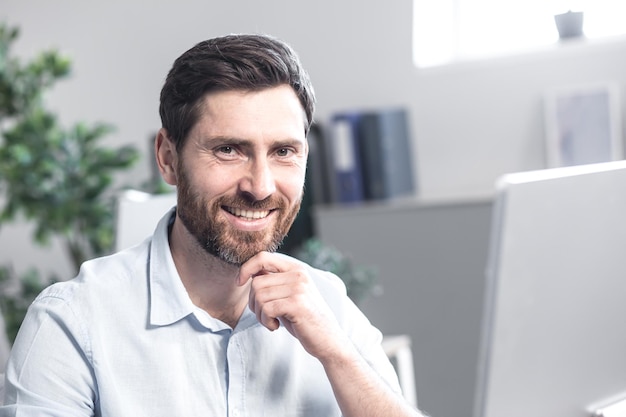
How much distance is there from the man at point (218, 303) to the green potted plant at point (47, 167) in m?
2.60

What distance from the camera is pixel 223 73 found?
143 centimetres

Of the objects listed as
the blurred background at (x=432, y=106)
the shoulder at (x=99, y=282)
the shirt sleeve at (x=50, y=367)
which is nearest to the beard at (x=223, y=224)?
the shoulder at (x=99, y=282)

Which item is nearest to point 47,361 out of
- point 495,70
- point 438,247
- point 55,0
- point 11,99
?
point 438,247

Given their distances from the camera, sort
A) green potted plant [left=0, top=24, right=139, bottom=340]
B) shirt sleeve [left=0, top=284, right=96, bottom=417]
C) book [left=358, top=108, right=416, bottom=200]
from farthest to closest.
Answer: green potted plant [left=0, top=24, right=139, bottom=340], book [left=358, top=108, right=416, bottom=200], shirt sleeve [left=0, top=284, right=96, bottom=417]

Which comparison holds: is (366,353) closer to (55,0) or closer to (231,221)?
(231,221)

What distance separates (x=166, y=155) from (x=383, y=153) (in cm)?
223

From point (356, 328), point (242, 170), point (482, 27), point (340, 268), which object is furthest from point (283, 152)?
point (482, 27)

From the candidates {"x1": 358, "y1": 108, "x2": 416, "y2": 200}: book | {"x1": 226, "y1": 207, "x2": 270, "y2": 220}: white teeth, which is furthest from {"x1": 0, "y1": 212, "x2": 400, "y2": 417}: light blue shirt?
{"x1": 358, "y1": 108, "x2": 416, "y2": 200}: book

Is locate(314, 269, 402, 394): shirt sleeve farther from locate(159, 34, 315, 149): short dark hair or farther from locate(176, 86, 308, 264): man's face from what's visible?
locate(159, 34, 315, 149): short dark hair

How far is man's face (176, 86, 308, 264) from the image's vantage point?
4.72 ft

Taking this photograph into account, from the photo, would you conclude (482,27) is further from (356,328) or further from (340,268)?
(356,328)

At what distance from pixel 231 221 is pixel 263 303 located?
0.14 m

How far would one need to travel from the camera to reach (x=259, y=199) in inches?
56.9

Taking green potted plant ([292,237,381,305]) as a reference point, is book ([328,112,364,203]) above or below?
above
